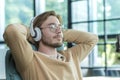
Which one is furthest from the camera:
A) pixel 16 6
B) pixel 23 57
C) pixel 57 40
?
pixel 16 6

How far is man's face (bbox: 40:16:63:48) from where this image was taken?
1.72 metres

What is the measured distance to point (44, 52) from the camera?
5.76 ft

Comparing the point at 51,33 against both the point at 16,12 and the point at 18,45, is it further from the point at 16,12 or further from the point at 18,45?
the point at 16,12

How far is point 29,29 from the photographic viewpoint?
1730 millimetres

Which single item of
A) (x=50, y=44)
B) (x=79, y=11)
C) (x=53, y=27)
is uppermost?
(x=79, y=11)

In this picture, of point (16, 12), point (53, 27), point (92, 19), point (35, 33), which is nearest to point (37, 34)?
point (35, 33)

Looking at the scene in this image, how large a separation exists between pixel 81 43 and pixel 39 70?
1.82 feet

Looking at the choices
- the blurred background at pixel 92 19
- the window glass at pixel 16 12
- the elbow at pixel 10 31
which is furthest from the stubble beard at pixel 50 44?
the window glass at pixel 16 12

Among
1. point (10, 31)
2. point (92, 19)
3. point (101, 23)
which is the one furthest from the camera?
point (92, 19)

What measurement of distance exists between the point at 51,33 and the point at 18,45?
0.31 m

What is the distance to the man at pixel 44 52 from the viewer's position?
150 cm

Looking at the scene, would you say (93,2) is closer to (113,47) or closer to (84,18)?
(84,18)

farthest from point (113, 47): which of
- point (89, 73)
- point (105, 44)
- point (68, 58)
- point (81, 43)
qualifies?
point (68, 58)

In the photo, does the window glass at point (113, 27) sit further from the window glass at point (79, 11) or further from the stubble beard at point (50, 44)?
the stubble beard at point (50, 44)
